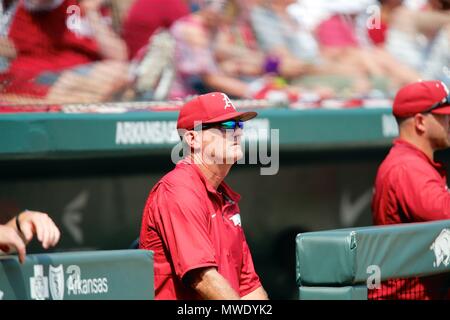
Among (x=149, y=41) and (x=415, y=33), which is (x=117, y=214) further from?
(x=415, y=33)

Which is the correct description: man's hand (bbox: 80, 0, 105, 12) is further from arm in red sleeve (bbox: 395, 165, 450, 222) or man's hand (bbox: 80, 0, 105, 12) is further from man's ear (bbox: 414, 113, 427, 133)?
arm in red sleeve (bbox: 395, 165, 450, 222)

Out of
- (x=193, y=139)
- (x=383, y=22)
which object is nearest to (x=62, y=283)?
(x=193, y=139)

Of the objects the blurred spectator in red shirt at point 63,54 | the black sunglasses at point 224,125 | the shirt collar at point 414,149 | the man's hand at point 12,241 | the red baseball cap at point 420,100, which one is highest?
the blurred spectator in red shirt at point 63,54

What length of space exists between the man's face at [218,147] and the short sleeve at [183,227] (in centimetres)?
27

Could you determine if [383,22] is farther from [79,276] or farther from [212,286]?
[79,276]

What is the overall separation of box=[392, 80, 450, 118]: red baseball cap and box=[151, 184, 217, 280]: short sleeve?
161 cm

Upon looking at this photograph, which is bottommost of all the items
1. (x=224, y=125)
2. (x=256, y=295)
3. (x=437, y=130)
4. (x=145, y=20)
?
(x=256, y=295)

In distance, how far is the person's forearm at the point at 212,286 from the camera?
2963mm

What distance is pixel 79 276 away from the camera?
8.64 ft

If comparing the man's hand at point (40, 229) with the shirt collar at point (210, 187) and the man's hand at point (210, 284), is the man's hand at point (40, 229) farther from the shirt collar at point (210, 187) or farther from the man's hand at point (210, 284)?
the shirt collar at point (210, 187)

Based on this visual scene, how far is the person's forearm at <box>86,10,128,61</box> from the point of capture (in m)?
5.03

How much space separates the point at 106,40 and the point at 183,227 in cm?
231

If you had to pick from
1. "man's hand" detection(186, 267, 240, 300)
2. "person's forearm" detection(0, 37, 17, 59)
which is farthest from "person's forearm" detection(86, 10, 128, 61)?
"man's hand" detection(186, 267, 240, 300)

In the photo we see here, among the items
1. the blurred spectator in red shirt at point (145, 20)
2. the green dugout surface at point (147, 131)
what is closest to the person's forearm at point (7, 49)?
the green dugout surface at point (147, 131)
